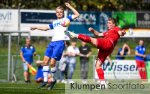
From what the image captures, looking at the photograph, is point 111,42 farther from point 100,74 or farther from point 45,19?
point 45,19

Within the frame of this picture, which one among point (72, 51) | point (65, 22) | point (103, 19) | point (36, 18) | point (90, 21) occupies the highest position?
point (65, 22)

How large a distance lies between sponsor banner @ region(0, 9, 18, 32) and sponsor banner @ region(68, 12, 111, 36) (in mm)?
2939

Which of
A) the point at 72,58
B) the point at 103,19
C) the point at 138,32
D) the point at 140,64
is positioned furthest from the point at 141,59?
the point at 103,19

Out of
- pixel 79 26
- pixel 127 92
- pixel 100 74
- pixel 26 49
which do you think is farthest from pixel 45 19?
pixel 127 92

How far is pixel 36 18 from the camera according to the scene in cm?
2664

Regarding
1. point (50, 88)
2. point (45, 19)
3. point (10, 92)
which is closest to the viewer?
point (10, 92)

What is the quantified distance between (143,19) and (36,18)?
18.4 ft

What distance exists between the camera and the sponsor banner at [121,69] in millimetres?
23109

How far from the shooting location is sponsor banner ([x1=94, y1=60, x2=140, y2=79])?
23.1 metres

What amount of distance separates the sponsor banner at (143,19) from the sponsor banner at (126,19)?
0.81 ft

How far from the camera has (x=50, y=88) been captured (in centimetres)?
1595

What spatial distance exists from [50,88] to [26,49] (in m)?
6.93

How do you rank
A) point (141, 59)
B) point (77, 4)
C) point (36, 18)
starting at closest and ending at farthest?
point (141, 59) → point (36, 18) → point (77, 4)

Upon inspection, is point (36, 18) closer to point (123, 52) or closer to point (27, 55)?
point (27, 55)
